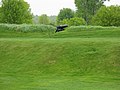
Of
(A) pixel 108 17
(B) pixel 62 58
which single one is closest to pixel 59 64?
(B) pixel 62 58

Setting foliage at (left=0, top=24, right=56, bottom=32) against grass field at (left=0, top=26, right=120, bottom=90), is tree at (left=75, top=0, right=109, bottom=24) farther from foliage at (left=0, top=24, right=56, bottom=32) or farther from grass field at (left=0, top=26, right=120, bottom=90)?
grass field at (left=0, top=26, right=120, bottom=90)

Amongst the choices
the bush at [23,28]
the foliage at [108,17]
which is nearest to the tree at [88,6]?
the foliage at [108,17]

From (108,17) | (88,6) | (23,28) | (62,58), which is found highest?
(88,6)

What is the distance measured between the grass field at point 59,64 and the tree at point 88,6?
202ft

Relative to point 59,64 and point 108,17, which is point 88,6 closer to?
point 108,17

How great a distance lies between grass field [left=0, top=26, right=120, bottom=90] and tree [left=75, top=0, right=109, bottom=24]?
202 ft

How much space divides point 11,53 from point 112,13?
45645 millimetres

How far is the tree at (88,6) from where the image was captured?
87.6 meters

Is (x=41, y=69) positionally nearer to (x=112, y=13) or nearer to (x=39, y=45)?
(x=39, y=45)

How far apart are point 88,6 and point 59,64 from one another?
220 ft

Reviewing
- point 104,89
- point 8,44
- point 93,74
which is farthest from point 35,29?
point 104,89

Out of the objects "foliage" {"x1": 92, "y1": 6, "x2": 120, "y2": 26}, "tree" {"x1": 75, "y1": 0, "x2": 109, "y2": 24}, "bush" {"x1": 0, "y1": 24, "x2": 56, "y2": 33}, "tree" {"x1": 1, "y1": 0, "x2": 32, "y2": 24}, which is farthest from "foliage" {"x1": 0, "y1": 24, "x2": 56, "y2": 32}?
"tree" {"x1": 75, "y1": 0, "x2": 109, "y2": 24}

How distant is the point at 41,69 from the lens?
21.9 metres

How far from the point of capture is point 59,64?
2245 centimetres
